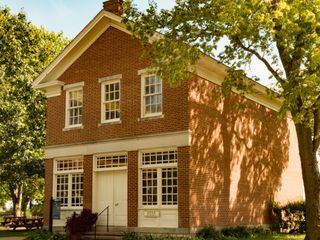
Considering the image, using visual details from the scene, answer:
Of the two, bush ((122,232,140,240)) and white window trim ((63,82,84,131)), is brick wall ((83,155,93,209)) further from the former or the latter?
bush ((122,232,140,240))

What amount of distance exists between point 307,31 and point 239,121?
7.28m

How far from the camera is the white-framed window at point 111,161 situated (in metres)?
20.5

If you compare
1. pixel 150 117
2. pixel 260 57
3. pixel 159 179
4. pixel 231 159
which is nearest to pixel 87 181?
pixel 159 179

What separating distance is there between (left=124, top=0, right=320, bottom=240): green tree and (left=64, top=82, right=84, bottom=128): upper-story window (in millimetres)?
5569

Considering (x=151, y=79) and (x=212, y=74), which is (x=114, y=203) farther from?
(x=212, y=74)

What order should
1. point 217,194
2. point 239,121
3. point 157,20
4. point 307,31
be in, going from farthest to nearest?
point 239,121, point 217,194, point 157,20, point 307,31

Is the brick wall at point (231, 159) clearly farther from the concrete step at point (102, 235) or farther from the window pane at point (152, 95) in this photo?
the concrete step at point (102, 235)

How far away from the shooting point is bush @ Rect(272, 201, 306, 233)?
23.5m

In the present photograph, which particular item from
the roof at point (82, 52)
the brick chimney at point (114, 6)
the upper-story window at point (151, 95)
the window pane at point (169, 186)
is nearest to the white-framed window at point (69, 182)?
the roof at point (82, 52)

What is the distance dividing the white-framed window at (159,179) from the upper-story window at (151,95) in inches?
67.6

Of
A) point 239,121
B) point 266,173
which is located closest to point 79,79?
point 239,121

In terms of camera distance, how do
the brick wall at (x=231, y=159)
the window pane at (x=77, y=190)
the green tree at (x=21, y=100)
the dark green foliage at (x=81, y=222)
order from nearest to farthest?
the brick wall at (x=231, y=159), the dark green foliage at (x=81, y=222), the window pane at (x=77, y=190), the green tree at (x=21, y=100)

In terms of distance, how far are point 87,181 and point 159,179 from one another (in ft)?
13.1

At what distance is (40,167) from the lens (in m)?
29.7
